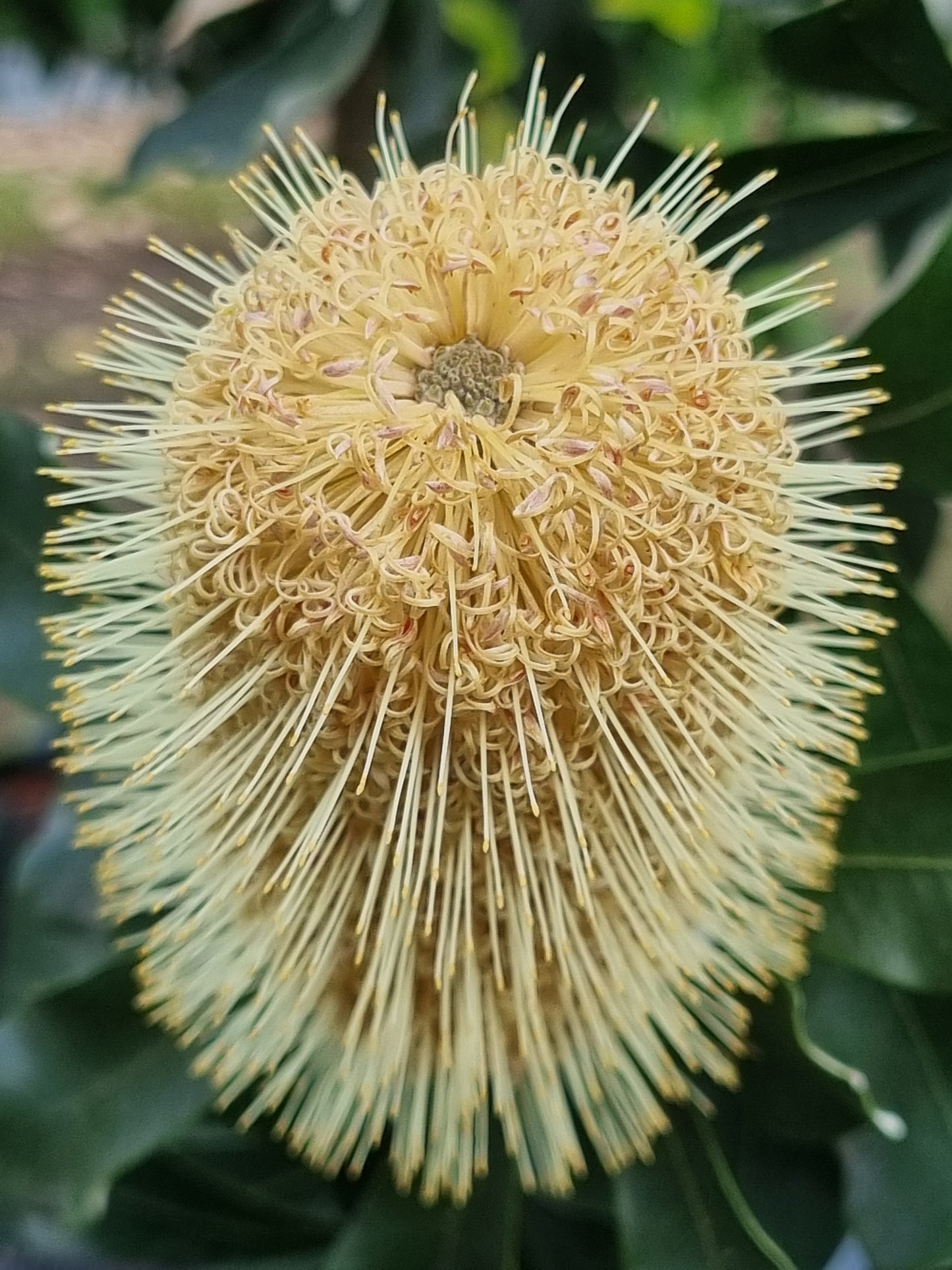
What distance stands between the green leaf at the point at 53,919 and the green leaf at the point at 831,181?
67cm

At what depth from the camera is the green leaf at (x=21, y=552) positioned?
24.9 inches

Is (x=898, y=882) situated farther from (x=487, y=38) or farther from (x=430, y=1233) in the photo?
(x=487, y=38)

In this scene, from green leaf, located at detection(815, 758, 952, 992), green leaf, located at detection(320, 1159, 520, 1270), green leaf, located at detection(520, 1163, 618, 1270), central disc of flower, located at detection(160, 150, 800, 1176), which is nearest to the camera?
central disc of flower, located at detection(160, 150, 800, 1176)

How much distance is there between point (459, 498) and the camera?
Answer: 0.39 metres

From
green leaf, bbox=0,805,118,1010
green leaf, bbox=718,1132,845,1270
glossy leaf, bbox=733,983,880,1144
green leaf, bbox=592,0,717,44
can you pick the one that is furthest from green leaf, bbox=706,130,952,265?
green leaf, bbox=0,805,118,1010

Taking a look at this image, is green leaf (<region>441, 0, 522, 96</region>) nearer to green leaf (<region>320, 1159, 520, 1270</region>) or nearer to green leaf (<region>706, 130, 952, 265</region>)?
green leaf (<region>706, 130, 952, 265</region>)

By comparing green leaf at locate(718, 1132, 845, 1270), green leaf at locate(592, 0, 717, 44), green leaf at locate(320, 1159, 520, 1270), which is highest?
green leaf at locate(592, 0, 717, 44)

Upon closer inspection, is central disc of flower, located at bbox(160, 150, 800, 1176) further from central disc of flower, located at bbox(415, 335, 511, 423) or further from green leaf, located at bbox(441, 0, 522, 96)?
green leaf, located at bbox(441, 0, 522, 96)

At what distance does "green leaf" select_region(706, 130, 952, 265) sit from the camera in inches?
22.5

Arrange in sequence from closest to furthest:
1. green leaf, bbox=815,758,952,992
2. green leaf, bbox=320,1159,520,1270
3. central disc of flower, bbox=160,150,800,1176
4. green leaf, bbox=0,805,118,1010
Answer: central disc of flower, bbox=160,150,800,1176 < green leaf, bbox=815,758,952,992 < green leaf, bbox=320,1159,520,1270 < green leaf, bbox=0,805,118,1010

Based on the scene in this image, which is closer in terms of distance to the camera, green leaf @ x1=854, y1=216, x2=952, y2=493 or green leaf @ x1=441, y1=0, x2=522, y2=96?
green leaf @ x1=854, y1=216, x2=952, y2=493

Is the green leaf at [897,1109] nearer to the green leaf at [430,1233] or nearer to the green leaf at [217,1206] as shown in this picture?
the green leaf at [430,1233]

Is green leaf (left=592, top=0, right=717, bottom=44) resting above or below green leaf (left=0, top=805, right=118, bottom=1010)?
above

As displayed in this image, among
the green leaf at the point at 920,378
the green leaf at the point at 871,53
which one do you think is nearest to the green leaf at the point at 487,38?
the green leaf at the point at 871,53
